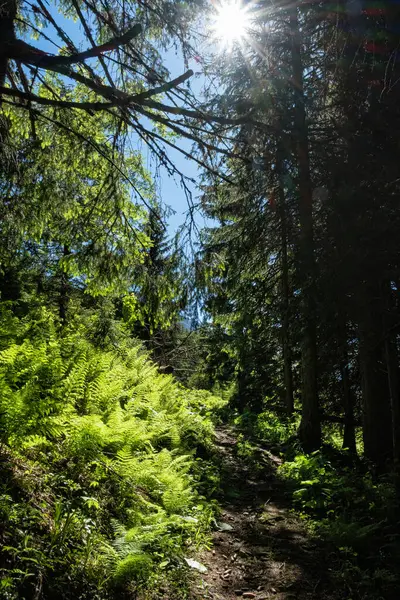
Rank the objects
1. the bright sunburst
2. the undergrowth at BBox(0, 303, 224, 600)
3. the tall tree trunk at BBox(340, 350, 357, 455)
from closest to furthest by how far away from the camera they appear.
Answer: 1. the undergrowth at BBox(0, 303, 224, 600)
2. the bright sunburst
3. the tall tree trunk at BBox(340, 350, 357, 455)

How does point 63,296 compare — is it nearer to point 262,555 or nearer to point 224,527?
point 224,527

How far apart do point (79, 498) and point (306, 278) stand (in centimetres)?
488

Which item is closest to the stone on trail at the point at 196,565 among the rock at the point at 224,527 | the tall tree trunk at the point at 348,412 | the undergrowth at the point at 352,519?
the rock at the point at 224,527

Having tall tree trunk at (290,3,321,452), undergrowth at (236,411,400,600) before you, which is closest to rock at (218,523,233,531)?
undergrowth at (236,411,400,600)

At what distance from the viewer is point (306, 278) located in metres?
6.92

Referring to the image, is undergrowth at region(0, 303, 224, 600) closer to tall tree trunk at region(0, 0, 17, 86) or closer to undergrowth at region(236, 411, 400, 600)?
undergrowth at region(236, 411, 400, 600)

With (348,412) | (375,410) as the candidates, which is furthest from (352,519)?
(348,412)

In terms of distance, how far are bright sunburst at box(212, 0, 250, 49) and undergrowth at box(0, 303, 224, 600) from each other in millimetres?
3656

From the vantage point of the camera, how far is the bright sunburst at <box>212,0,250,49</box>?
3768mm

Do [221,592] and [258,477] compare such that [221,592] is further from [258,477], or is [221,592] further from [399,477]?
[258,477]

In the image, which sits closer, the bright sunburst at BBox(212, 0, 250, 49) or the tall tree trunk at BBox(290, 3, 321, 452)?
the bright sunburst at BBox(212, 0, 250, 49)

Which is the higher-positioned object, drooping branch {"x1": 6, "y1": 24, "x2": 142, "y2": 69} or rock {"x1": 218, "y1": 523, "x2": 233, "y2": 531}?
drooping branch {"x1": 6, "y1": 24, "x2": 142, "y2": 69}

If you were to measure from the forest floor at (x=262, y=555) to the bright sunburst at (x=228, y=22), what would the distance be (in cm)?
493

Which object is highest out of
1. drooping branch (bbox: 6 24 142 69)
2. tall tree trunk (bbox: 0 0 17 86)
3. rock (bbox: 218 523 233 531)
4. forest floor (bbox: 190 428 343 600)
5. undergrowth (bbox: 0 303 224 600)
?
tall tree trunk (bbox: 0 0 17 86)
